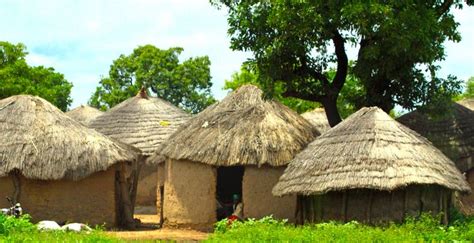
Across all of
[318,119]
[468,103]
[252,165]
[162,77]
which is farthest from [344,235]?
[162,77]

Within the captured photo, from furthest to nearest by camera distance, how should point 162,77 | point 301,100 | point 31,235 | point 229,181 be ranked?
point 162,77, point 301,100, point 229,181, point 31,235

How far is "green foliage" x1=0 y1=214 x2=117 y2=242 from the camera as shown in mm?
10188

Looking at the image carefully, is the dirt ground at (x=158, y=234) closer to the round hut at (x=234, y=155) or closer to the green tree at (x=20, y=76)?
the round hut at (x=234, y=155)

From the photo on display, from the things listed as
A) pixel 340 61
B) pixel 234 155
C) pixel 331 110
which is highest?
pixel 340 61

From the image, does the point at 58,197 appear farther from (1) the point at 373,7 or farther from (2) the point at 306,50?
(1) the point at 373,7

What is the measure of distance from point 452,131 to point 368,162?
6.21 meters

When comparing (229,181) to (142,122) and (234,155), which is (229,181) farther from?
(234,155)

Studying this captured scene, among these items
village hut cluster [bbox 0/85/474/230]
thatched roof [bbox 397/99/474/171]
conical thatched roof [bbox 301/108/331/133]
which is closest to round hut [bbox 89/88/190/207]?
conical thatched roof [bbox 301/108/331/133]

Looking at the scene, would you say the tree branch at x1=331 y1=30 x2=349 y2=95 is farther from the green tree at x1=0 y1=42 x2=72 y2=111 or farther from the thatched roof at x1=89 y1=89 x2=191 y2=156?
the green tree at x1=0 y1=42 x2=72 y2=111

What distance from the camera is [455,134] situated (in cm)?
1973

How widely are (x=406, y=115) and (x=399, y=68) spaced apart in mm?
2944

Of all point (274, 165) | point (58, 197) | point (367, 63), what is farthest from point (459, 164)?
point (58, 197)

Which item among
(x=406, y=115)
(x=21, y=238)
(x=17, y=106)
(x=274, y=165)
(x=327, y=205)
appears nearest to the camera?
(x=21, y=238)

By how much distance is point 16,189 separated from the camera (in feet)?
58.7
